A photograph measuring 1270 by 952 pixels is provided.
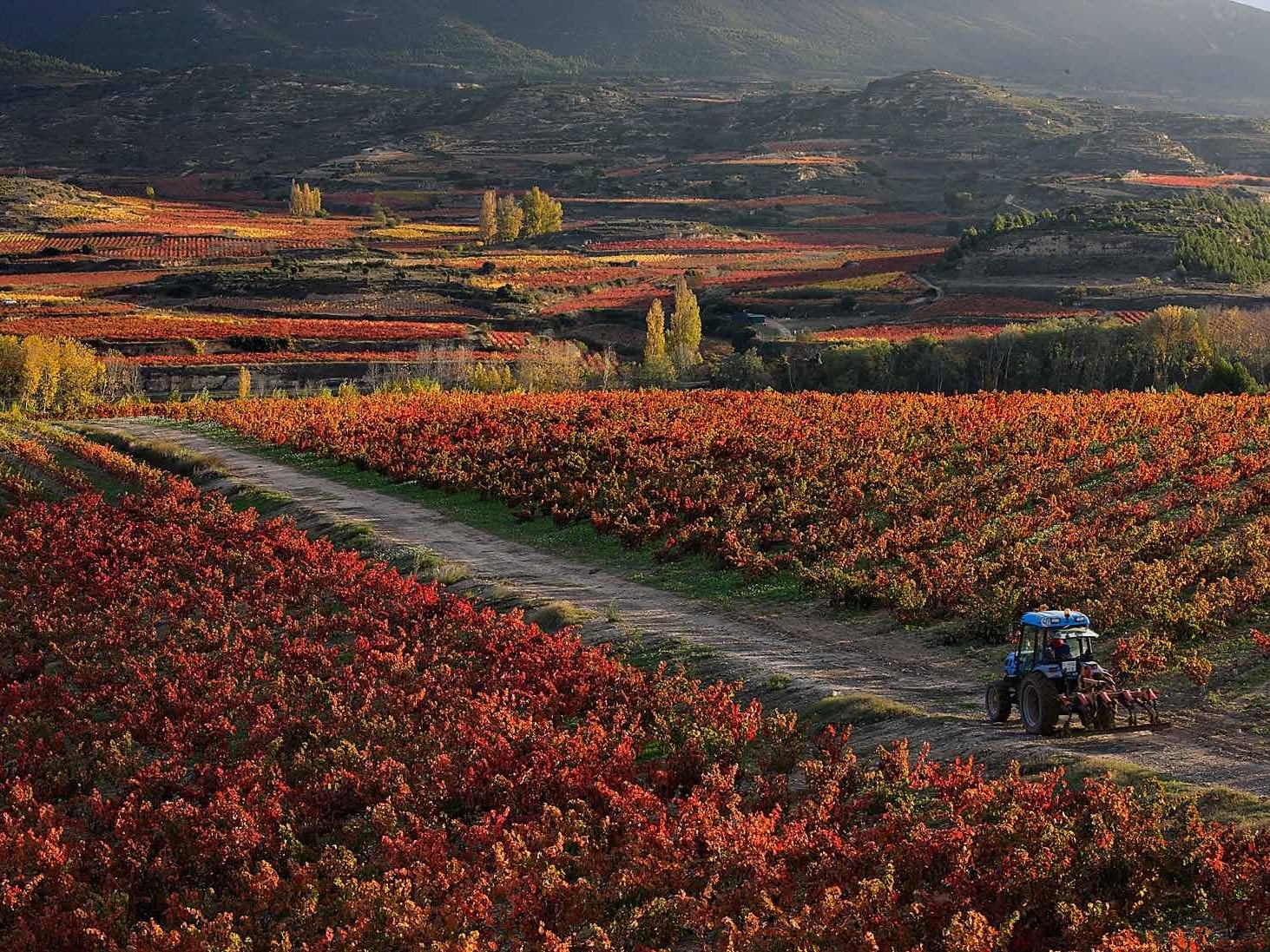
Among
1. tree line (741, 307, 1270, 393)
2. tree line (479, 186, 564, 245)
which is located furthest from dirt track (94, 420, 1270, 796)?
tree line (479, 186, 564, 245)

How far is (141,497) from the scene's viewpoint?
3562 centimetres

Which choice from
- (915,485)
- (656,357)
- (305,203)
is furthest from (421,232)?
(915,485)

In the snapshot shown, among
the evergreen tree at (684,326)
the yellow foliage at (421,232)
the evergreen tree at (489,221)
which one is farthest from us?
the yellow foliage at (421,232)

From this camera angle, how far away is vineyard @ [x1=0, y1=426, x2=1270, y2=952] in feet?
36.4

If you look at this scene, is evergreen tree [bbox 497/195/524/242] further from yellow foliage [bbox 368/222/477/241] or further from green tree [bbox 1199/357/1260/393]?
green tree [bbox 1199/357/1260/393]

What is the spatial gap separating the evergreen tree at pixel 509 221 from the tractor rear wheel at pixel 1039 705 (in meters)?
151

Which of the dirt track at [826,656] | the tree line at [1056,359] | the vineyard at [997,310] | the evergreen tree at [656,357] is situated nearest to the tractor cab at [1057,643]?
the dirt track at [826,656]

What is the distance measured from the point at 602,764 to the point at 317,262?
122 metres

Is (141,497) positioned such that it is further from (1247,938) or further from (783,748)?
(1247,938)

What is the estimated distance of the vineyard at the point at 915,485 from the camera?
2080 cm

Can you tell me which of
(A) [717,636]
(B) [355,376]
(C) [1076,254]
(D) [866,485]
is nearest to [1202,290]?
(C) [1076,254]

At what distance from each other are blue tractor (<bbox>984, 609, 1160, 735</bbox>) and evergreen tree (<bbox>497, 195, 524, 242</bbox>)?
150169mm

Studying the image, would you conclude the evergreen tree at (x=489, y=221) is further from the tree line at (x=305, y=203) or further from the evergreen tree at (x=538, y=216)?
the tree line at (x=305, y=203)

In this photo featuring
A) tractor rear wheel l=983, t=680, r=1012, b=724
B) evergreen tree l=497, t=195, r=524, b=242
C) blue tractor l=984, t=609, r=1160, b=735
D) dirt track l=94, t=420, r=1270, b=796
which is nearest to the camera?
dirt track l=94, t=420, r=1270, b=796
